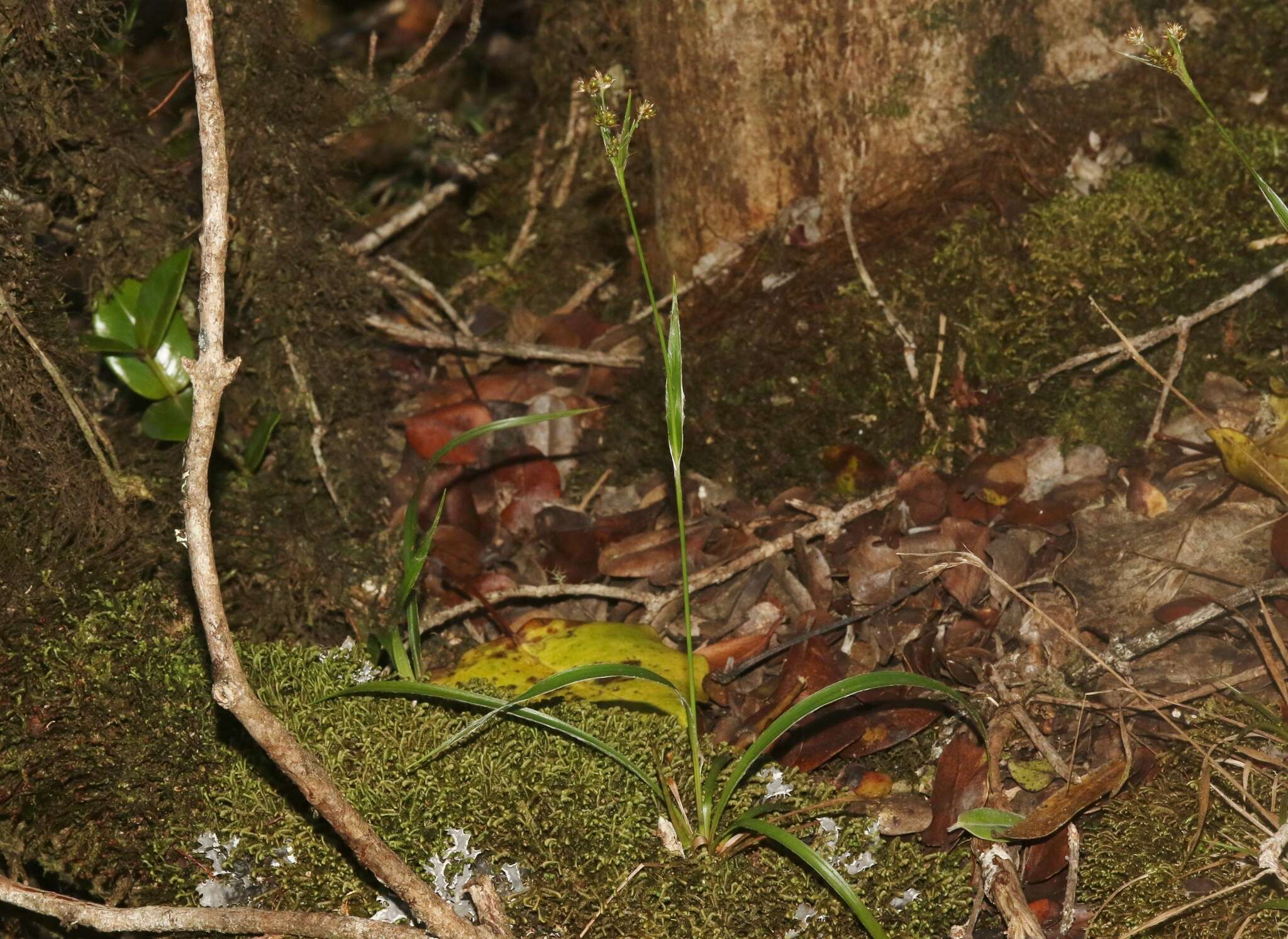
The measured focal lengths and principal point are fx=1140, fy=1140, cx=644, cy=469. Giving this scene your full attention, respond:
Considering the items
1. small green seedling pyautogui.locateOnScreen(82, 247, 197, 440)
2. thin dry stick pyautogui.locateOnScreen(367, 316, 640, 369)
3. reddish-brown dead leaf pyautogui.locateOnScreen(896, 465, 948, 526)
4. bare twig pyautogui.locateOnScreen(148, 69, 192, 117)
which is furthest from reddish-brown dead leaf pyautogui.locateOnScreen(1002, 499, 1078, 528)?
bare twig pyautogui.locateOnScreen(148, 69, 192, 117)

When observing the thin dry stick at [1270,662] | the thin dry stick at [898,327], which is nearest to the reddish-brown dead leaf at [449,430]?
the thin dry stick at [898,327]

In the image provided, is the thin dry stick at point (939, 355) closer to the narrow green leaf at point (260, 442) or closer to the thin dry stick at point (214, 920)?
the narrow green leaf at point (260, 442)

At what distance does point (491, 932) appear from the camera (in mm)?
1771

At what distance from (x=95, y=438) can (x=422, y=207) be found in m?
1.78

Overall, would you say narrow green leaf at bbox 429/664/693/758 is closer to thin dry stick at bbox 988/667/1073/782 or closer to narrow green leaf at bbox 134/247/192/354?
thin dry stick at bbox 988/667/1073/782

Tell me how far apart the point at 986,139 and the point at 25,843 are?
2809 mm

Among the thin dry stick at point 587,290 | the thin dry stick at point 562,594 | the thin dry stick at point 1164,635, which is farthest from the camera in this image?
the thin dry stick at point 587,290

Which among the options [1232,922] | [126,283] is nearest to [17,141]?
[126,283]

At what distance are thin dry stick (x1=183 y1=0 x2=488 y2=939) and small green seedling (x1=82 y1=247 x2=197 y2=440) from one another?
0.88 m

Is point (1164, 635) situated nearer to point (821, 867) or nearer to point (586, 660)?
point (821, 867)

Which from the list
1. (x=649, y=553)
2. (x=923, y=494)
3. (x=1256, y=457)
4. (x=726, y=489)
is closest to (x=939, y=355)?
(x=923, y=494)

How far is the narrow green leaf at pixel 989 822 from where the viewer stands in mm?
1977

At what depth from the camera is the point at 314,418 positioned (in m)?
2.88

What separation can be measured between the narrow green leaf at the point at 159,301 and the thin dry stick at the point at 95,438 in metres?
0.21
